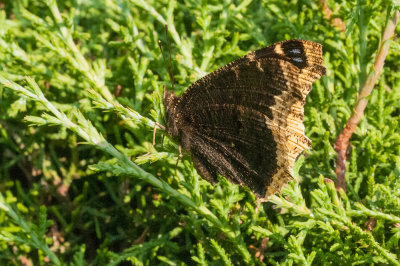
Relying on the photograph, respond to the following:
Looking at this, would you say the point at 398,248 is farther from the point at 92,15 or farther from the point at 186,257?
the point at 92,15

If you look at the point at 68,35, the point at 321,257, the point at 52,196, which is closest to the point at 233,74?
the point at 321,257

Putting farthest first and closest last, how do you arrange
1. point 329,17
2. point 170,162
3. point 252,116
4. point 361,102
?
1. point 329,17
2. point 170,162
3. point 361,102
4. point 252,116

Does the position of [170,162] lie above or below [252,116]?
below

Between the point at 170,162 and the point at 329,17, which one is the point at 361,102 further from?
the point at 170,162

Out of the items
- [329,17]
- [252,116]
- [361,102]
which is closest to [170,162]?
[252,116]

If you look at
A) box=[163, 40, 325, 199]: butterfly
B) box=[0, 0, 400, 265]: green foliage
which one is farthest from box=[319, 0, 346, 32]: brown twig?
box=[163, 40, 325, 199]: butterfly

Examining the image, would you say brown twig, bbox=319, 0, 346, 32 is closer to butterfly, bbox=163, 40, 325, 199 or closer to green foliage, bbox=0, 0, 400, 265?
green foliage, bbox=0, 0, 400, 265
